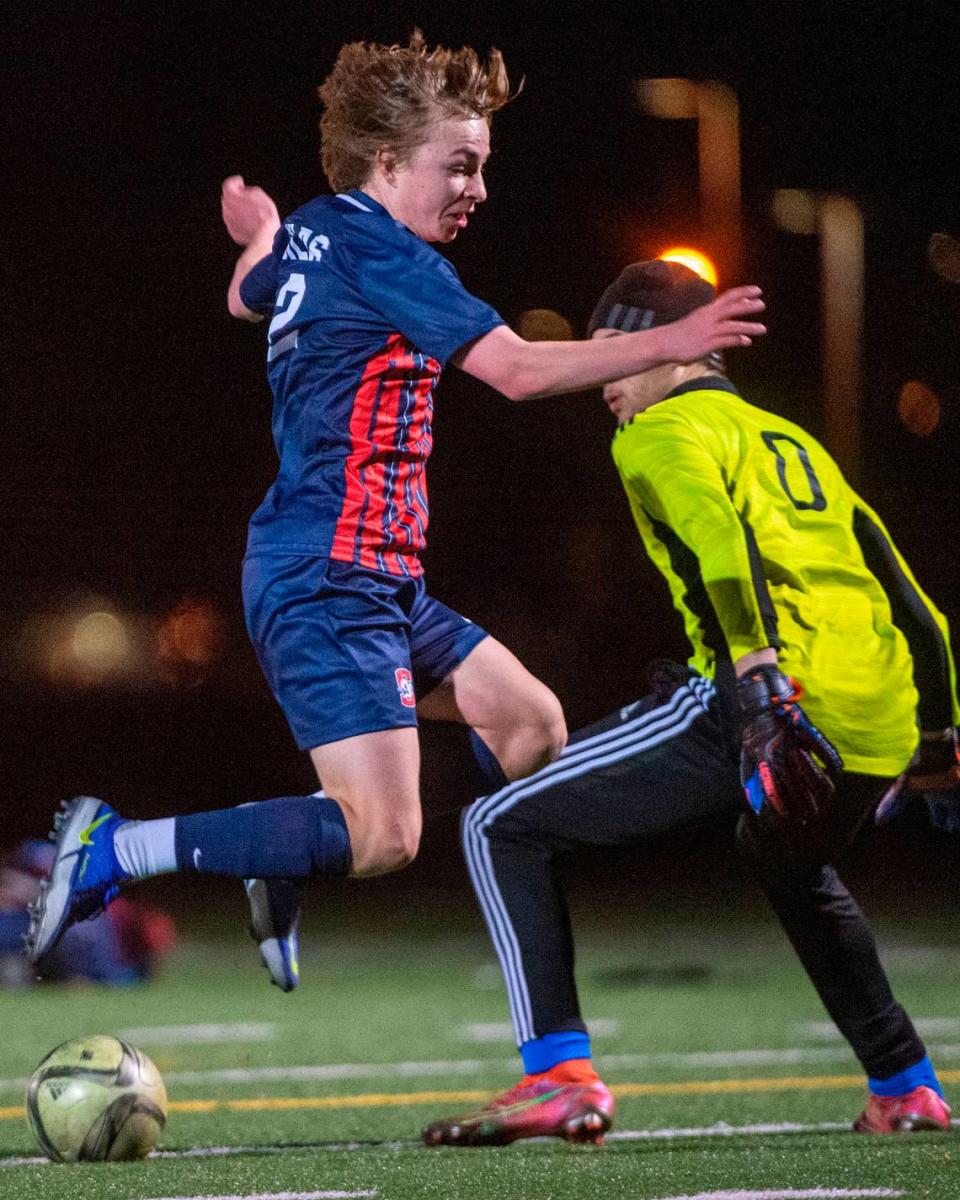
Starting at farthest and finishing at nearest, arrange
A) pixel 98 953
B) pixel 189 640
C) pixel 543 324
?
1. pixel 543 324
2. pixel 189 640
3. pixel 98 953

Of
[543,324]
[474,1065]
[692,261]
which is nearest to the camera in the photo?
[474,1065]

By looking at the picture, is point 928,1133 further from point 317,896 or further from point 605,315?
point 317,896

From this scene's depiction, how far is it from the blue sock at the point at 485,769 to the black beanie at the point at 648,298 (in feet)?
4.39

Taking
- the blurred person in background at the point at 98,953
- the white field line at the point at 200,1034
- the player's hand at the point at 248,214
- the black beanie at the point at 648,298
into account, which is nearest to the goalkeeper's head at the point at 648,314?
the black beanie at the point at 648,298

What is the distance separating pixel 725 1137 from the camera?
5.03m

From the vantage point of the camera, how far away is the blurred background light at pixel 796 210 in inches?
694

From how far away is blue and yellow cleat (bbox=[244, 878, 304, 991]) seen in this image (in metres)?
4.89

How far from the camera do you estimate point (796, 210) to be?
18.0m

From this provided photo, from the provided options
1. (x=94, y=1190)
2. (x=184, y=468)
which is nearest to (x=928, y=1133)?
(x=94, y=1190)

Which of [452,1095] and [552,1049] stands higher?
[552,1049]

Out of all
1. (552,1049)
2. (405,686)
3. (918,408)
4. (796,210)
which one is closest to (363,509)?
(405,686)

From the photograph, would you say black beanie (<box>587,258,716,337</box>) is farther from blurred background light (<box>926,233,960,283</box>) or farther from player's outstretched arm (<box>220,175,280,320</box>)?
blurred background light (<box>926,233,960,283</box>)

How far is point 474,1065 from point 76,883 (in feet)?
9.89

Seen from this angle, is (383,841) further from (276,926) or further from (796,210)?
(796,210)
